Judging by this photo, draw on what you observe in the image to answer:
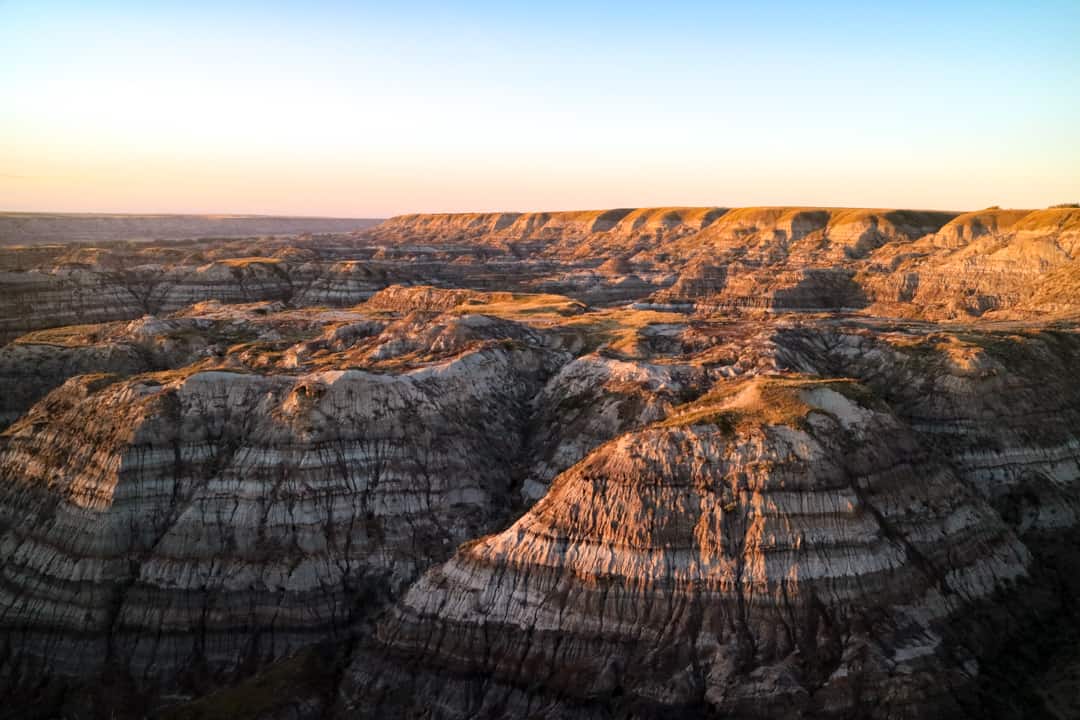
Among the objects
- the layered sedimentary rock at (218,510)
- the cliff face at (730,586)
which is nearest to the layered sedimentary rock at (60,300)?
the layered sedimentary rock at (218,510)

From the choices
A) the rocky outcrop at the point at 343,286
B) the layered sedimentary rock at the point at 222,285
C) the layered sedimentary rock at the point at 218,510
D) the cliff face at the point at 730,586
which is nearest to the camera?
the cliff face at the point at 730,586

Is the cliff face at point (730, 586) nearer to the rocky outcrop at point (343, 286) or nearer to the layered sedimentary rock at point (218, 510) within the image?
the layered sedimentary rock at point (218, 510)

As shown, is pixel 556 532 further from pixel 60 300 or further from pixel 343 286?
pixel 60 300

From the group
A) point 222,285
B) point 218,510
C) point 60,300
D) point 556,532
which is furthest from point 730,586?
point 222,285

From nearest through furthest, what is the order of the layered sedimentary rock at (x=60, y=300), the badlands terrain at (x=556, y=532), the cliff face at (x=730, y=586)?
1. the cliff face at (x=730, y=586)
2. the badlands terrain at (x=556, y=532)
3. the layered sedimentary rock at (x=60, y=300)

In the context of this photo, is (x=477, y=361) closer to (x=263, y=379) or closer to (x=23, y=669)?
(x=263, y=379)

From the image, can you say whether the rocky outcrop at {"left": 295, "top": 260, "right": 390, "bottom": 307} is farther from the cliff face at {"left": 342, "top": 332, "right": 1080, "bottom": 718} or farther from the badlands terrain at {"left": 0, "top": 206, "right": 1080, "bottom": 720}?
the cliff face at {"left": 342, "top": 332, "right": 1080, "bottom": 718}

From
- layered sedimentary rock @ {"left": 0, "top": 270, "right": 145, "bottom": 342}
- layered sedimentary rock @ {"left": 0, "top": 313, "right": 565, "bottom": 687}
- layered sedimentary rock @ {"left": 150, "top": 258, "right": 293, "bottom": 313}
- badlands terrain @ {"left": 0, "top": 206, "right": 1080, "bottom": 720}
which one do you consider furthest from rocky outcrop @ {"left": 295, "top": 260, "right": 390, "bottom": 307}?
layered sedimentary rock @ {"left": 0, "top": 313, "right": 565, "bottom": 687}

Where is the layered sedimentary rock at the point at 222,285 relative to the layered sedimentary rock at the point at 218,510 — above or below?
above
